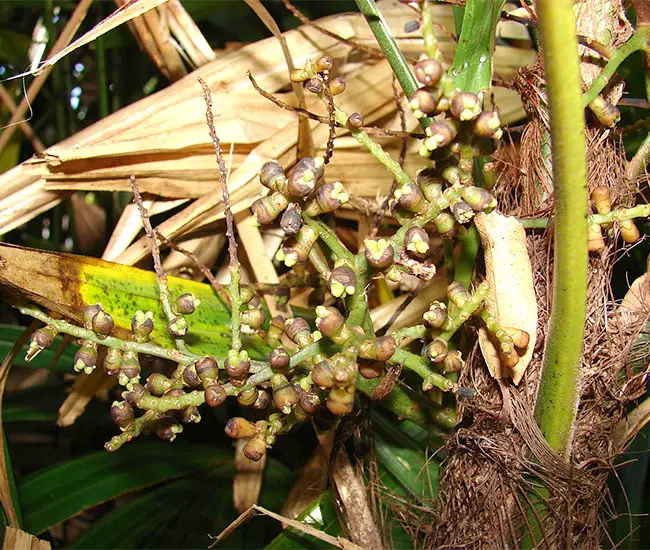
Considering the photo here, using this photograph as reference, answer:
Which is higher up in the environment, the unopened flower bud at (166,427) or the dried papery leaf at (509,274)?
the dried papery leaf at (509,274)

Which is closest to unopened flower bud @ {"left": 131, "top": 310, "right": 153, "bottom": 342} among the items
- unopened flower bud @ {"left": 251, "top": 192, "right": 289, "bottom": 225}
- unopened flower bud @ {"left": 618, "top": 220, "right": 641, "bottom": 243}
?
unopened flower bud @ {"left": 251, "top": 192, "right": 289, "bottom": 225}

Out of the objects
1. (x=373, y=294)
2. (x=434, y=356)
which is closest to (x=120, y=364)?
(x=434, y=356)

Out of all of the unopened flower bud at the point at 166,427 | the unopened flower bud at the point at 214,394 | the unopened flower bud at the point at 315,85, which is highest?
the unopened flower bud at the point at 315,85

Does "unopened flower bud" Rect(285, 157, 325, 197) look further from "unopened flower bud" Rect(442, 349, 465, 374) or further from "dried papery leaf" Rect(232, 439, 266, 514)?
"dried papery leaf" Rect(232, 439, 266, 514)

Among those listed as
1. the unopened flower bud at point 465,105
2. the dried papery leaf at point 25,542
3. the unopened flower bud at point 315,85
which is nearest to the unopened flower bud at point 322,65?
the unopened flower bud at point 315,85

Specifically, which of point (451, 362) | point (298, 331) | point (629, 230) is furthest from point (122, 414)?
point (629, 230)

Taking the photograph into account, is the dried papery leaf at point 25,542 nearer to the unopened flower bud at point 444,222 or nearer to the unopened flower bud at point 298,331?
the unopened flower bud at point 298,331
